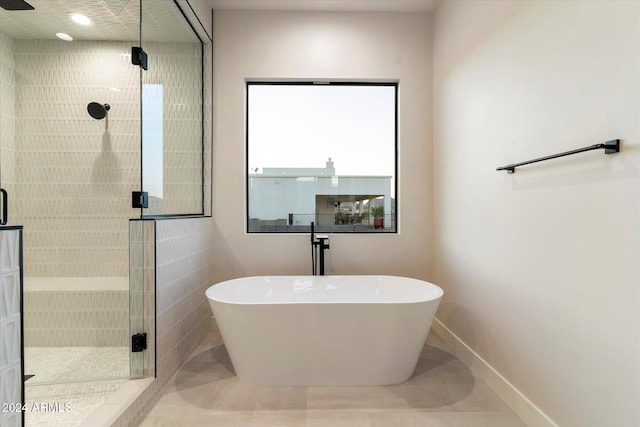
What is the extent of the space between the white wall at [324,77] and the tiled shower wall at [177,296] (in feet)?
0.94

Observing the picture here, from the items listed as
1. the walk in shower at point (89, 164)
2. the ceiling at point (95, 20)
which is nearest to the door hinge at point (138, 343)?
the walk in shower at point (89, 164)

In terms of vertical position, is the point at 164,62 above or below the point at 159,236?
above

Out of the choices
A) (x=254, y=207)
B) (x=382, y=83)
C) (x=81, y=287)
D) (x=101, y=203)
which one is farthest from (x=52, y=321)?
(x=382, y=83)

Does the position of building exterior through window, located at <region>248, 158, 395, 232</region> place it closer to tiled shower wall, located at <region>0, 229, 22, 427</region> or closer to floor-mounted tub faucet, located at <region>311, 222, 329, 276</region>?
floor-mounted tub faucet, located at <region>311, 222, 329, 276</region>

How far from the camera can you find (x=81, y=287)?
2250mm

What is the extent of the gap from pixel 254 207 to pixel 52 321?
168cm

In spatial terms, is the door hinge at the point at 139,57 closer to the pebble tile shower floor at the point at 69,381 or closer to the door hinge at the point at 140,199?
the door hinge at the point at 140,199

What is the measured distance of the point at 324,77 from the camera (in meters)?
2.89

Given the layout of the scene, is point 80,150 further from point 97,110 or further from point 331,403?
point 331,403

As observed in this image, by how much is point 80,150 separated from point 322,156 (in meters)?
1.95

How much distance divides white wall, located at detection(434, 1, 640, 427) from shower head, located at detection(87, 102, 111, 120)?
8.82 feet

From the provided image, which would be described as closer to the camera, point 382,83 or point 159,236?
point 159,236

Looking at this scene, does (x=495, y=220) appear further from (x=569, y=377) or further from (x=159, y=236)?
(x=159, y=236)

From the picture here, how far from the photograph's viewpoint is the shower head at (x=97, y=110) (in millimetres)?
2312
